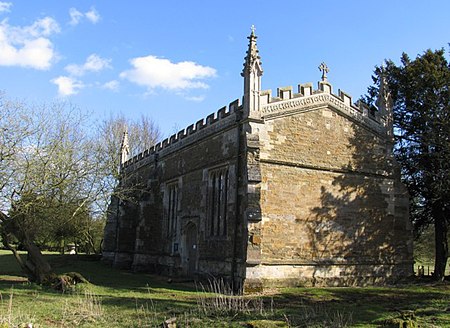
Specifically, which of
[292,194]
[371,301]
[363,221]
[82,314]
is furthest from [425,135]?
[82,314]

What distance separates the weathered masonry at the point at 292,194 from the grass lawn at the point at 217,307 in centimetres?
156

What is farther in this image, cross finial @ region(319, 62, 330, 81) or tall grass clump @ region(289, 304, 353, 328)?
cross finial @ region(319, 62, 330, 81)

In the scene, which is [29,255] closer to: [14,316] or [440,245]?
[14,316]

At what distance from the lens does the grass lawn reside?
30.9ft

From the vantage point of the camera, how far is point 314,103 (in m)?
18.8

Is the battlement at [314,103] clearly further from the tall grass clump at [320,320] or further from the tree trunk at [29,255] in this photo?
the tree trunk at [29,255]

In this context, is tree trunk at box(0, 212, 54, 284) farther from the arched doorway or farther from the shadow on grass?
the shadow on grass

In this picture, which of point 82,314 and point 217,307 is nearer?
point 82,314

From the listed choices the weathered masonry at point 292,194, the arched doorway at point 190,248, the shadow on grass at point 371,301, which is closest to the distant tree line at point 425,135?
the weathered masonry at point 292,194

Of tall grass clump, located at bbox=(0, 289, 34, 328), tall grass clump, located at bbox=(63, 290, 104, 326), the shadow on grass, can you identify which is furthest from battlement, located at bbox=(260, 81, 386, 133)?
tall grass clump, located at bbox=(0, 289, 34, 328)

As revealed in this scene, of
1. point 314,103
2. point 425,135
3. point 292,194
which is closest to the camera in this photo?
point 292,194

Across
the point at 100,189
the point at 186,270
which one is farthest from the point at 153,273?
the point at 100,189

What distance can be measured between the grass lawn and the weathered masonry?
1.56 metres

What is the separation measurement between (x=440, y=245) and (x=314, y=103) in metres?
9.44
